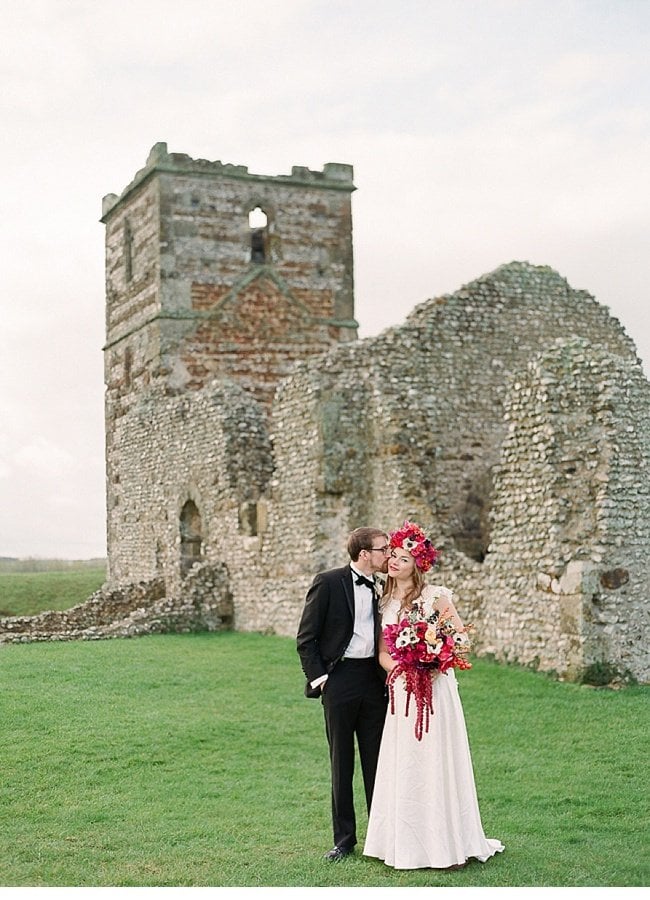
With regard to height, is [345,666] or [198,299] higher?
[198,299]

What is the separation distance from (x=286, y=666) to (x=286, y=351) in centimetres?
1341

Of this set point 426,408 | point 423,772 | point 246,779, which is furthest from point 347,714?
point 426,408

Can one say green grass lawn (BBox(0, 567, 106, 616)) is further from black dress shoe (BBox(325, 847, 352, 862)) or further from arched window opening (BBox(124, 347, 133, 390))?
black dress shoe (BBox(325, 847, 352, 862))

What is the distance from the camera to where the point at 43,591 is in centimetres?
3167

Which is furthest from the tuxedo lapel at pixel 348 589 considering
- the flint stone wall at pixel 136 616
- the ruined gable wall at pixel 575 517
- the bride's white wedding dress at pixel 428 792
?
the flint stone wall at pixel 136 616

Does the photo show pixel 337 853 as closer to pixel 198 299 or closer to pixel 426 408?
pixel 426 408

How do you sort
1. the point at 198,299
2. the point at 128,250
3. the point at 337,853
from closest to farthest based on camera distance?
1. the point at 337,853
2. the point at 198,299
3. the point at 128,250

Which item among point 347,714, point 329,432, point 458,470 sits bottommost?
point 347,714

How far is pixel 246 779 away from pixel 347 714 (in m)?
3.04

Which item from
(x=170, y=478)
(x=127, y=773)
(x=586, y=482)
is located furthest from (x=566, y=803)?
(x=170, y=478)

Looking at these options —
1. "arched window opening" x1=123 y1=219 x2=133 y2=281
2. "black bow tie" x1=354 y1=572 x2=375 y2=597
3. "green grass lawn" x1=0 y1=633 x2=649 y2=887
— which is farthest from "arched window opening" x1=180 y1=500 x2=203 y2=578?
"black bow tie" x1=354 y1=572 x2=375 y2=597

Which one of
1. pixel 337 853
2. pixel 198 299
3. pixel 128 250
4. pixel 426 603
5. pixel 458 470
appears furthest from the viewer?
pixel 128 250

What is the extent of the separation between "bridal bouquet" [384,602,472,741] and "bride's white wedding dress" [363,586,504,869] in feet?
0.18

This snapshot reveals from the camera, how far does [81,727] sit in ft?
40.1
